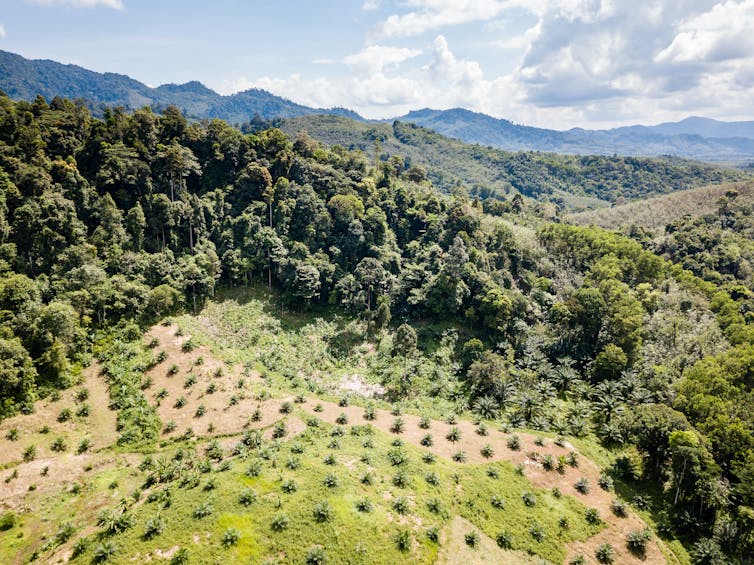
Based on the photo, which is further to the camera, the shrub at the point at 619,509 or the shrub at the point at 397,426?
the shrub at the point at 397,426

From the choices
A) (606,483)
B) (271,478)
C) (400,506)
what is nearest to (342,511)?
(400,506)

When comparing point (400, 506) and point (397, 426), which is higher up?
point (400, 506)

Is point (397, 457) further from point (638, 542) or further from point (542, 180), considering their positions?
point (542, 180)

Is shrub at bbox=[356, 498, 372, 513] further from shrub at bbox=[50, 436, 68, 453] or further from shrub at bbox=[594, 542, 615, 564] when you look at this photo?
shrub at bbox=[50, 436, 68, 453]

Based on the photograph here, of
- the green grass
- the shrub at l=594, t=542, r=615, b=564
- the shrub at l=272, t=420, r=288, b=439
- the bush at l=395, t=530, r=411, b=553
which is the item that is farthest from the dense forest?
the bush at l=395, t=530, r=411, b=553

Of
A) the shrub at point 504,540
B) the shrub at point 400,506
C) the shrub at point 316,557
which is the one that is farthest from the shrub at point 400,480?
the shrub at point 316,557

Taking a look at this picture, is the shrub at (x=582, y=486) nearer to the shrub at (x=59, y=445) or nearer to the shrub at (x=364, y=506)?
the shrub at (x=364, y=506)
